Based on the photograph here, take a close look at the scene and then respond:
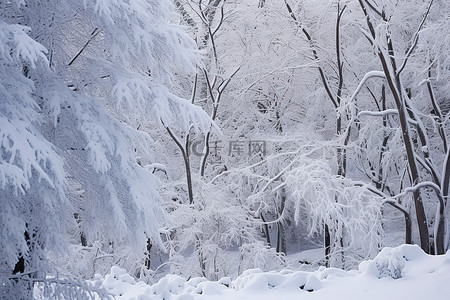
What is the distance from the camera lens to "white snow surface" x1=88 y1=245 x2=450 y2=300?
609 cm

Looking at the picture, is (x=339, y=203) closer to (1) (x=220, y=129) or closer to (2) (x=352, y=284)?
(1) (x=220, y=129)

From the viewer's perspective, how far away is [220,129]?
10656mm

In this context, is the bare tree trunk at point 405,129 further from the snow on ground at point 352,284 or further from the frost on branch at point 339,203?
the snow on ground at point 352,284

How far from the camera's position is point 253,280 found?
7059 millimetres

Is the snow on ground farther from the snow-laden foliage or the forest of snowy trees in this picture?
the forest of snowy trees

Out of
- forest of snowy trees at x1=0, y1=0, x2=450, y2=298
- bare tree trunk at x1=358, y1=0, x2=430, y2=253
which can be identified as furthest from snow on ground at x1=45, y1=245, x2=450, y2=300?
bare tree trunk at x1=358, y1=0, x2=430, y2=253

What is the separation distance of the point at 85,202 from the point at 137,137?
88 cm

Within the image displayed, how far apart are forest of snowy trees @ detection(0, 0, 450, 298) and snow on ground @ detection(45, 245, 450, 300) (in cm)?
154

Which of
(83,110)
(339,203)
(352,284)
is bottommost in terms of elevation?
(352,284)

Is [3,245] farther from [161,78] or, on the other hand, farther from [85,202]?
[161,78]

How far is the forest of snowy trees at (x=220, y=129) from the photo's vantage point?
5.07 metres

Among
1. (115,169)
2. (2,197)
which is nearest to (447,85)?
(115,169)

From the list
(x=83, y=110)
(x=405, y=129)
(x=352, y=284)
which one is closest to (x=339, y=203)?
(x=405, y=129)

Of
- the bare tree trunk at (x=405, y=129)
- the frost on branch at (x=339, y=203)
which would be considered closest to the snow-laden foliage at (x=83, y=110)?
the frost on branch at (x=339, y=203)
